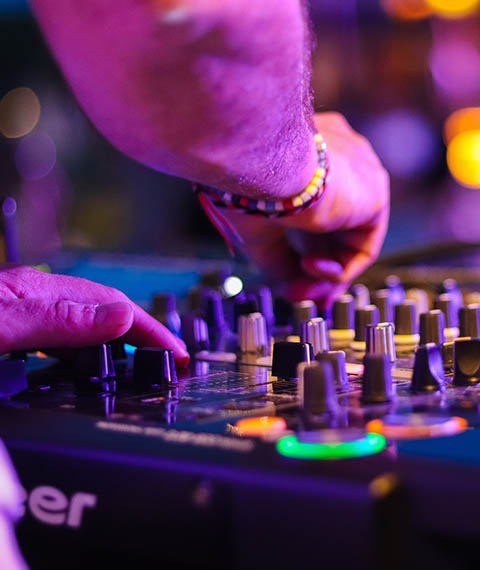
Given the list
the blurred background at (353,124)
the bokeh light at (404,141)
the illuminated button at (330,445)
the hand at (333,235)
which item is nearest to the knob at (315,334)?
the hand at (333,235)

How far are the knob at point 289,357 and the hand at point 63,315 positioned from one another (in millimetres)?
153

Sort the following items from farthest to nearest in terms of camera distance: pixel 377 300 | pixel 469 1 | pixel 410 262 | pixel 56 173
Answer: pixel 469 1 < pixel 56 173 < pixel 410 262 < pixel 377 300

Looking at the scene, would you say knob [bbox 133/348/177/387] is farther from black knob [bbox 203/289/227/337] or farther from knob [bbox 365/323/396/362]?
black knob [bbox 203/289/227/337]

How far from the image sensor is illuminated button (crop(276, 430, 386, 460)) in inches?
23.2

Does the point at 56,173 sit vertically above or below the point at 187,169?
above

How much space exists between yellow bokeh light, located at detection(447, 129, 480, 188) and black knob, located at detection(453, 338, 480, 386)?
5572 millimetres

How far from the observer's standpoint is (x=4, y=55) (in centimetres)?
514

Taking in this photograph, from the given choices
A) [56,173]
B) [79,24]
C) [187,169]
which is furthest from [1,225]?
[56,173]

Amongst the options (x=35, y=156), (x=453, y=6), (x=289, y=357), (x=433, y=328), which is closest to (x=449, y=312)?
(x=433, y=328)

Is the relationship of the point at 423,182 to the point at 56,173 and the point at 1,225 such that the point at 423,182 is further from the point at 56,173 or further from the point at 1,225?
the point at 1,225

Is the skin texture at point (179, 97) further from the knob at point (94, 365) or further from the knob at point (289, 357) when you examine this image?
the knob at point (289, 357)

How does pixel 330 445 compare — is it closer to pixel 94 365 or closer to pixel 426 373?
pixel 426 373

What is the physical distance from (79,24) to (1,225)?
822mm

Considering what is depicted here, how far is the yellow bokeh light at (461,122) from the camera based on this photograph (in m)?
6.34
